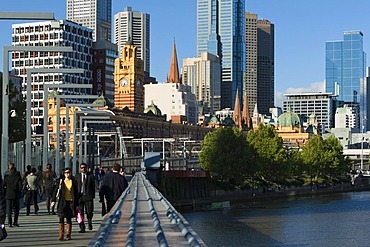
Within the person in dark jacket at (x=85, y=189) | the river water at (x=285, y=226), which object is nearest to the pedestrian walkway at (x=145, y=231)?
Answer: the person in dark jacket at (x=85, y=189)

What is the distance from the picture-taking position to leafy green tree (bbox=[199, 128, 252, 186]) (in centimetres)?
11044

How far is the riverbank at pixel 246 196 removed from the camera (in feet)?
305

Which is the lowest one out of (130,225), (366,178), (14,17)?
(366,178)

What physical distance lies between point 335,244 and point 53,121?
13252cm

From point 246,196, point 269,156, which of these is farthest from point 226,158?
point 269,156

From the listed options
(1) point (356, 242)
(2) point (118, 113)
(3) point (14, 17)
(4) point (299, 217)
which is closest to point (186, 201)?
(4) point (299, 217)

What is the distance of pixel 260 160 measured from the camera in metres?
121

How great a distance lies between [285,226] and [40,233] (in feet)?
141

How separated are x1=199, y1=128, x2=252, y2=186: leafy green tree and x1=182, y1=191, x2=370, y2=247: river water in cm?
1511

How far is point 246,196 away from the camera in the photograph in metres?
110

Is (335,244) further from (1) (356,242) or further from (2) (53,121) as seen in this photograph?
(2) (53,121)

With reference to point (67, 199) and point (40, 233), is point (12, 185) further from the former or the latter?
point (67, 199)

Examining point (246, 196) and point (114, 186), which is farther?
point (246, 196)

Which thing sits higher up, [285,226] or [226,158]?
[226,158]
